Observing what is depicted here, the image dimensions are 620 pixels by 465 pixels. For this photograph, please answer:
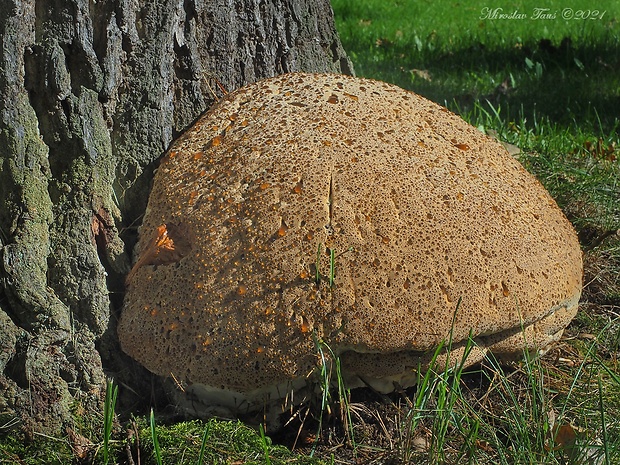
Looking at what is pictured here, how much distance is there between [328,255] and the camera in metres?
1.75

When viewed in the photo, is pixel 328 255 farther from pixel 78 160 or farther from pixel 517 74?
pixel 517 74

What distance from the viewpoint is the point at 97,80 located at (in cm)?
190

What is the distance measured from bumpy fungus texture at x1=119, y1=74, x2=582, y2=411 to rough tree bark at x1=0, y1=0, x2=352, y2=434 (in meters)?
0.11

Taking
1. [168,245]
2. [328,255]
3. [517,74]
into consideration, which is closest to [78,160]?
[168,245]

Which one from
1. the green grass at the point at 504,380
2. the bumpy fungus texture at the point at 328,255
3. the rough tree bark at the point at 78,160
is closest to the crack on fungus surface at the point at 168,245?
the bumpy fungus texture at the point at 328,255

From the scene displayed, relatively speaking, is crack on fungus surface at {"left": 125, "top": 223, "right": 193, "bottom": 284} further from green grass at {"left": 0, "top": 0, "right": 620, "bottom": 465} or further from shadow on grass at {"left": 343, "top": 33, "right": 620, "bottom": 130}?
shadow on grass at {"left": 343, "top": 33, "right": 620, "bottom": 130}

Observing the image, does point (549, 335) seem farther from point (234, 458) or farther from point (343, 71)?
point (343, 71)

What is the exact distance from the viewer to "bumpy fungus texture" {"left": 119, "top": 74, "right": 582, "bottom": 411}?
5.65 feet

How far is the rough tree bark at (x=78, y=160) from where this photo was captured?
179 cm

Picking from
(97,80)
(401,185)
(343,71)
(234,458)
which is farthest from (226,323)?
(343,71)

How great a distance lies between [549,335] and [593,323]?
20.1 inches

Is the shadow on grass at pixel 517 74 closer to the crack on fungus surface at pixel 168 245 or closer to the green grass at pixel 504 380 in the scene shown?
the green grass at pixel 504 380

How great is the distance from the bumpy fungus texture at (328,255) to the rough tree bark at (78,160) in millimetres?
108

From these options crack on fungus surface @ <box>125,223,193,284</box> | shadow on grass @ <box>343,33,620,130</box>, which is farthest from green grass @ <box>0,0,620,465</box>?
crack on fungus surface @ <box>125,223,193,284</box>
